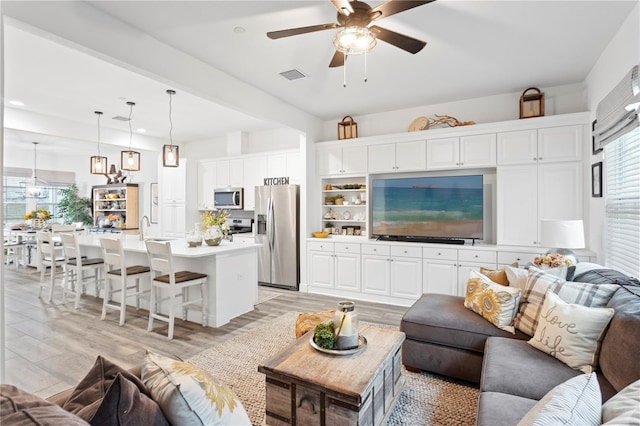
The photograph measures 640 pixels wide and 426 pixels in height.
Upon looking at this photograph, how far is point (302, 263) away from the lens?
5.36 m

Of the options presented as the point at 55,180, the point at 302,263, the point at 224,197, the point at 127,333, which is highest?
the point at 55,180

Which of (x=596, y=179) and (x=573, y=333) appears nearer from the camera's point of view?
(x=573, y=333)

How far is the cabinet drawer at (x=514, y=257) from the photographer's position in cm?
384

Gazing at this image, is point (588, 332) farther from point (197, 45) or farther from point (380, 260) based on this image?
point (197, 45)

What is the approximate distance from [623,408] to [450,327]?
5.01 ft

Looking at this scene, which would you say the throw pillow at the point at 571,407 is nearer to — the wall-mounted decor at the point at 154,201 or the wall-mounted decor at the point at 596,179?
the wall-mounted decor at the point at 596,179

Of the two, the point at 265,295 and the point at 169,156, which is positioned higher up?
the point at 169,156

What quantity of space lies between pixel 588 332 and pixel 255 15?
313cm

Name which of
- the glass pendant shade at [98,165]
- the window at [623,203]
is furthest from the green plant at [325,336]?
the glass pendant shade at [98,165]

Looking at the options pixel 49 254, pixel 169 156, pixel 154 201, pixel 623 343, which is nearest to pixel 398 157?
pixel 169 156

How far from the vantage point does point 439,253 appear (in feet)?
14.1

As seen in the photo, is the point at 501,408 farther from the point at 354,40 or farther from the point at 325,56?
the point at 325,56

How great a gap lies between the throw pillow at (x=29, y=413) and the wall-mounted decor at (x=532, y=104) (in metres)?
4.88

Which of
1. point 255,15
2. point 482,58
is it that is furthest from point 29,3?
point 482,58
